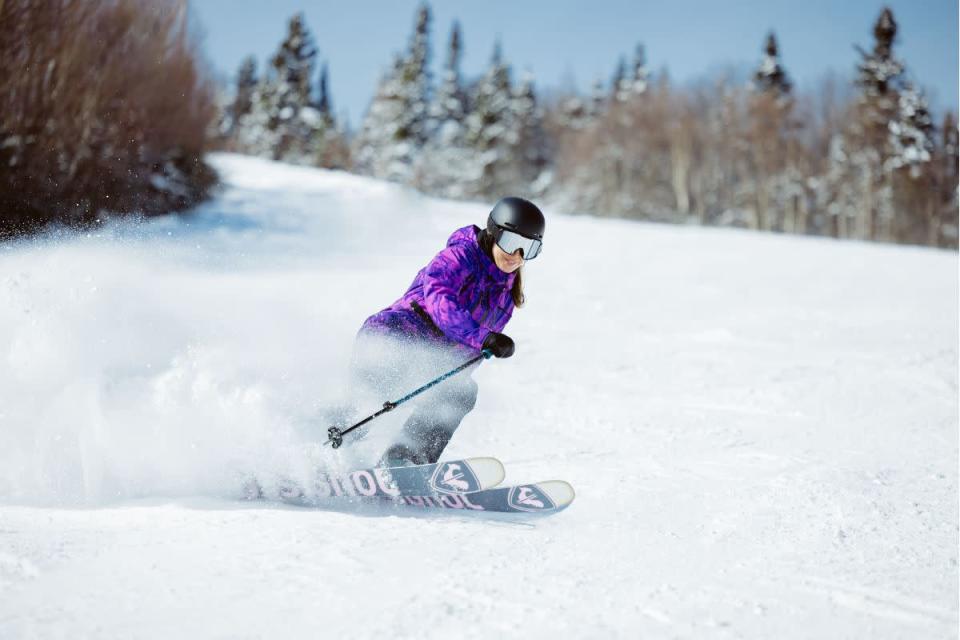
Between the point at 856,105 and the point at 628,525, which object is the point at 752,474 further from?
the point at 856,105

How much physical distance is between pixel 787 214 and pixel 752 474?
39135 millimetres

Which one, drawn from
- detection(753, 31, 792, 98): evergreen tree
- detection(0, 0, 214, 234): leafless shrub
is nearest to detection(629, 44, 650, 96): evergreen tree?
detection(753, 31, 792, 98): evergreen tree

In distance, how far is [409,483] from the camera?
3129mm

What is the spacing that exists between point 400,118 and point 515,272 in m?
38.7

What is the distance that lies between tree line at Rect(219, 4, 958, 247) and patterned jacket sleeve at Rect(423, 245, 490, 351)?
113 feet

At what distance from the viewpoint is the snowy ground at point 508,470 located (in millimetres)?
2123

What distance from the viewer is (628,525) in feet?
9.92

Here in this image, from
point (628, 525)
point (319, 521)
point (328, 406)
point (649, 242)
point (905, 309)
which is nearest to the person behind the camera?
point (319, 521)

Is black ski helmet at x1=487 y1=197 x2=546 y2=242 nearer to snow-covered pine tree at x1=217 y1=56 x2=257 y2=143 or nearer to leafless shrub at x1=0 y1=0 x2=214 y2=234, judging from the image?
leafless shrub at x1=0 y1=0 x2=214 y2=234

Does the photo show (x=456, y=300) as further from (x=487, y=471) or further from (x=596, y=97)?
(x=596, y=97)

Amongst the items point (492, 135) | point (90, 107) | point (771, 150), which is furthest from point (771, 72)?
point (90, 107)

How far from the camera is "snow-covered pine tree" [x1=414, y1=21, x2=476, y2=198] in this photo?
4281cm

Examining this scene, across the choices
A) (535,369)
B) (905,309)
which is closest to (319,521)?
(535,369)

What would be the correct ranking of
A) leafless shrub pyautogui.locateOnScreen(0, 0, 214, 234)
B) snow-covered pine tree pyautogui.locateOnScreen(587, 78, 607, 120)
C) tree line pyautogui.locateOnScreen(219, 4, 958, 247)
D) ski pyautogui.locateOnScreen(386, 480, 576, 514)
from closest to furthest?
1. ski pyautogui.locateOnScreen(386, 480, 576, 514)
2. leafless shrub pyautogui.locateOnScreen(0, 0, 214, 234)
3. tree line pyautogui.locateOnScreen(219, 4, 958, 247)
4. snow-covered pine tree pyautogui.locateOnScreen(587, 78, 607, 120)
